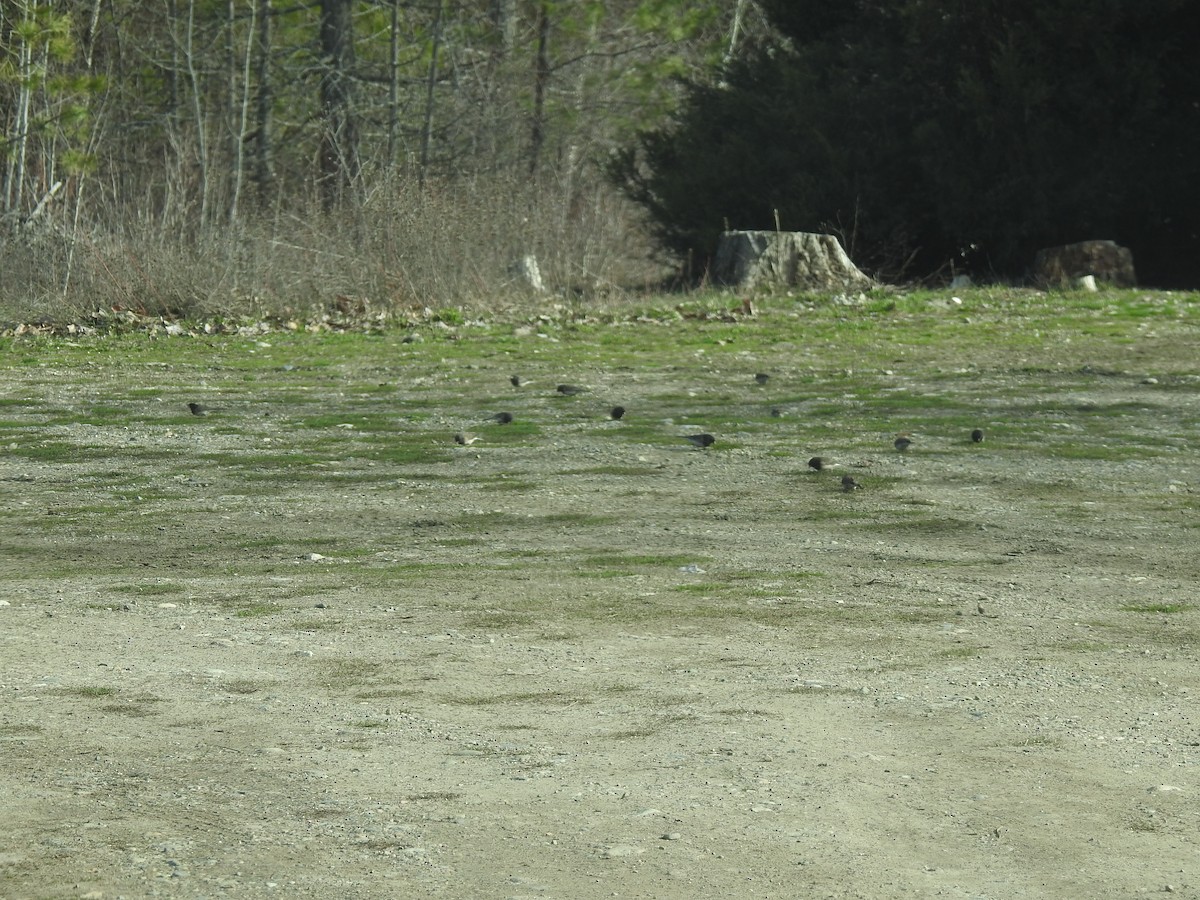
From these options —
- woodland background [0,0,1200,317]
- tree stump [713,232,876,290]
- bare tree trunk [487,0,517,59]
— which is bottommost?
tree stump [713,232,876,290]

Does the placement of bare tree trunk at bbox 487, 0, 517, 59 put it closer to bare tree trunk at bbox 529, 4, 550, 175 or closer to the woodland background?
the woodland background

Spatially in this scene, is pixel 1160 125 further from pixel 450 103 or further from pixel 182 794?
pixel 182 794

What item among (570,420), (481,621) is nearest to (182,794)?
(481,621)

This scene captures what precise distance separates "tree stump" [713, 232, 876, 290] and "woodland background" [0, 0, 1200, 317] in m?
1.39

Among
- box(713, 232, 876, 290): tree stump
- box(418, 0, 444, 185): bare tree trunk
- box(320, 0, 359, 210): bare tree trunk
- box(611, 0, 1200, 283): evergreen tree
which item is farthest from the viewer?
box(320, 0, 359, 210): bare tree trunk

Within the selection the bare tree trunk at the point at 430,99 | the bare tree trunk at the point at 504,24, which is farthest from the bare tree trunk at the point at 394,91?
the bare tree trunk at the point at 504,24

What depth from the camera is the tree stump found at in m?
18.8

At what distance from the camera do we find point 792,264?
18.9 m

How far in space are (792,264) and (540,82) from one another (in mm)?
9524

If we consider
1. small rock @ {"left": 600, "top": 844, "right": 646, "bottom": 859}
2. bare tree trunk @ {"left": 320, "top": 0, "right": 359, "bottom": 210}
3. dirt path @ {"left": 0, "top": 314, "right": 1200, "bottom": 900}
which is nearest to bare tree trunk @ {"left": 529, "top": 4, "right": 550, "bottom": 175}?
bare tree trunk @ {"left": 320, "top": 0, "right": 359, "bottom": 210}

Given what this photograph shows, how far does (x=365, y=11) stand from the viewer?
2625 cm

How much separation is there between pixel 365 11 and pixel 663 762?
23970 mm

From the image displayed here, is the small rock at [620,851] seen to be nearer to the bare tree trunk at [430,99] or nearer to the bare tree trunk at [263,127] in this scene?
the bare tree trunk at [430,99]

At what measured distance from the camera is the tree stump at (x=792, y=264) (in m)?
18.8
